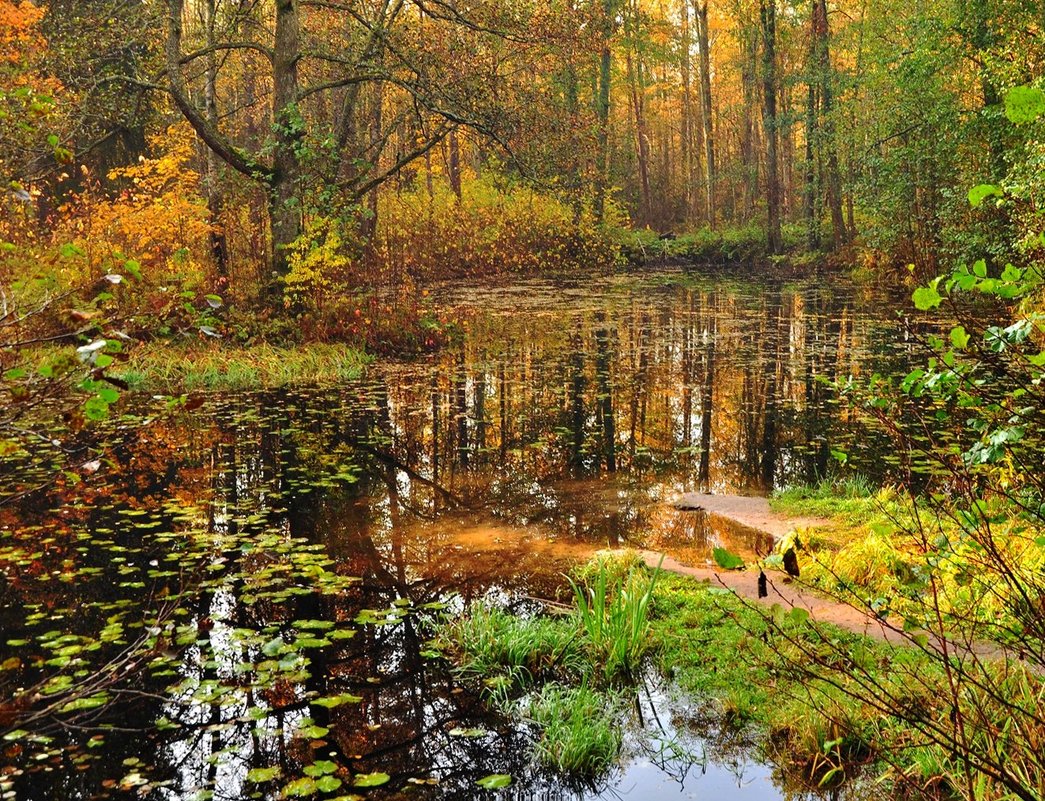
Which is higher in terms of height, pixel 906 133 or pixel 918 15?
pixel 918 15

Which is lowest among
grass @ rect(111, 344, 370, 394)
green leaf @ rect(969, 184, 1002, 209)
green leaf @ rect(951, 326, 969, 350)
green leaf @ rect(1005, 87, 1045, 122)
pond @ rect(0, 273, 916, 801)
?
pond @ rect(0, 273, 916, 801)

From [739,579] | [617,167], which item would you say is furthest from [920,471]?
A: [617,167]

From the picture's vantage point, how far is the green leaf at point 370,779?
13.0 feet

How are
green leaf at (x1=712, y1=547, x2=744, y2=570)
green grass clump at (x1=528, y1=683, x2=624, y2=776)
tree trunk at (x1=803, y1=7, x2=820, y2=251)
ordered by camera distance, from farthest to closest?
tree trunk at (x1=803, y1=7, x2=820, y2=251) < green grass clump at (x1=528, y1=683, x2=624, y2=776) < green leaf at (x1=712, y1=547, x2=744, y2=570)

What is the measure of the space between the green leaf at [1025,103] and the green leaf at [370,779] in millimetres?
3605

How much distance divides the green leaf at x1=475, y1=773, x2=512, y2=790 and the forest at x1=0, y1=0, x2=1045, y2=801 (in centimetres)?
1

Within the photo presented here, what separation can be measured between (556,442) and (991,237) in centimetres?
1320

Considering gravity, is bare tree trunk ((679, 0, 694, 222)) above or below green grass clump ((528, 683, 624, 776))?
above

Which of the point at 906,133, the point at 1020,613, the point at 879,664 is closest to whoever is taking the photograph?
the point at 1020,613

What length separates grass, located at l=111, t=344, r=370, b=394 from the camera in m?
12.9

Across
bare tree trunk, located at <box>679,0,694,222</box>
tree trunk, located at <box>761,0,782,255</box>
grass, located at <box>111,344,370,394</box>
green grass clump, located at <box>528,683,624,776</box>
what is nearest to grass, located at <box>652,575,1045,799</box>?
green grass clump, located at <box>528,683,624,776</box>

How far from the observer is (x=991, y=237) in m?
18.6

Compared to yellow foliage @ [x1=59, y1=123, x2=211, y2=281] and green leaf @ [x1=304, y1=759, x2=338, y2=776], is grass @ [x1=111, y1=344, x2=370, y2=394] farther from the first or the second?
green leaf @ [x1=304, y1=759, x2=338, y2=776]

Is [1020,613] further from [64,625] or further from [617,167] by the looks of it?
[617,167]
